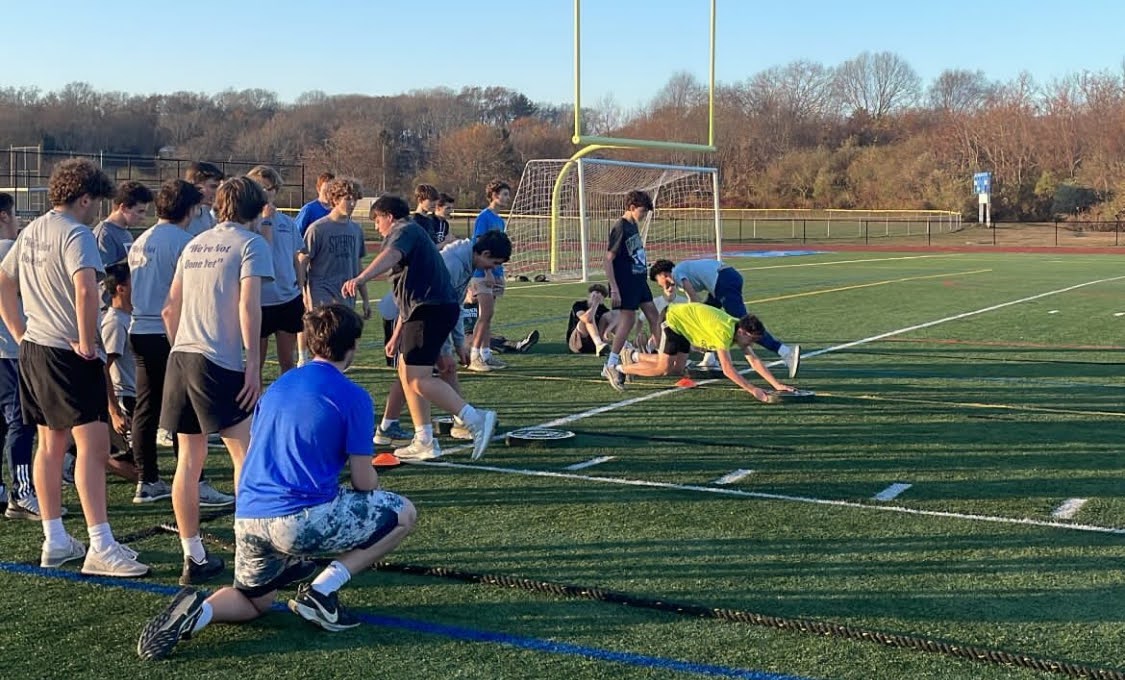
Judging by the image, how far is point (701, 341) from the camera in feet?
33.5

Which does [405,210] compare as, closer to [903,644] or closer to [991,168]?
[903,644]

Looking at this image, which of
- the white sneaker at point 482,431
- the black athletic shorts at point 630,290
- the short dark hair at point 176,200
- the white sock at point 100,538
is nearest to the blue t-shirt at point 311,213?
the black athletic shorts at point 630,290

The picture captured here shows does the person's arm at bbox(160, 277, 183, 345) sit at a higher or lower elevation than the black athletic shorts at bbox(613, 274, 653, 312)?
higher

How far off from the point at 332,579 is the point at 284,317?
13.5 feet

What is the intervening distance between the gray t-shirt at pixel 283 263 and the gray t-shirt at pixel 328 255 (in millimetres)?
271

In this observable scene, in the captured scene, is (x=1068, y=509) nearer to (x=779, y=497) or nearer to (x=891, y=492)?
(x=891, y=492)

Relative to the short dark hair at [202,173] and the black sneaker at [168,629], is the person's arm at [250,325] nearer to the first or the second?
the black sneaker at [168,629]

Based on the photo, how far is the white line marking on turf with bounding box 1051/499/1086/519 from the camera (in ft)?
20.6

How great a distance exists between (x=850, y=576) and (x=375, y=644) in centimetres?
208

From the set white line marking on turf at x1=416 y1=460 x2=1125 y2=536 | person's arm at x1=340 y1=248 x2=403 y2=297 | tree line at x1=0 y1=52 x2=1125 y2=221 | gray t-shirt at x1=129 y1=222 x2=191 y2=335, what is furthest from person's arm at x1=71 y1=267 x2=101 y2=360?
tree line at x1=0 y1=52 x2=1125 y2=221

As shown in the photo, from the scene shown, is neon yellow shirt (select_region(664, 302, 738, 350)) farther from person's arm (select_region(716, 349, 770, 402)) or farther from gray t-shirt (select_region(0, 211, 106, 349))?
gray t-shirt (select_region(0, 211, 106, 349))

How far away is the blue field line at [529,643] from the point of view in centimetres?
419

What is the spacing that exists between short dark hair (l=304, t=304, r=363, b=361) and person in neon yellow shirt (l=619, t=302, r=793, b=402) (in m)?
5.49

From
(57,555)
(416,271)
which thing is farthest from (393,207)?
(57,555)
